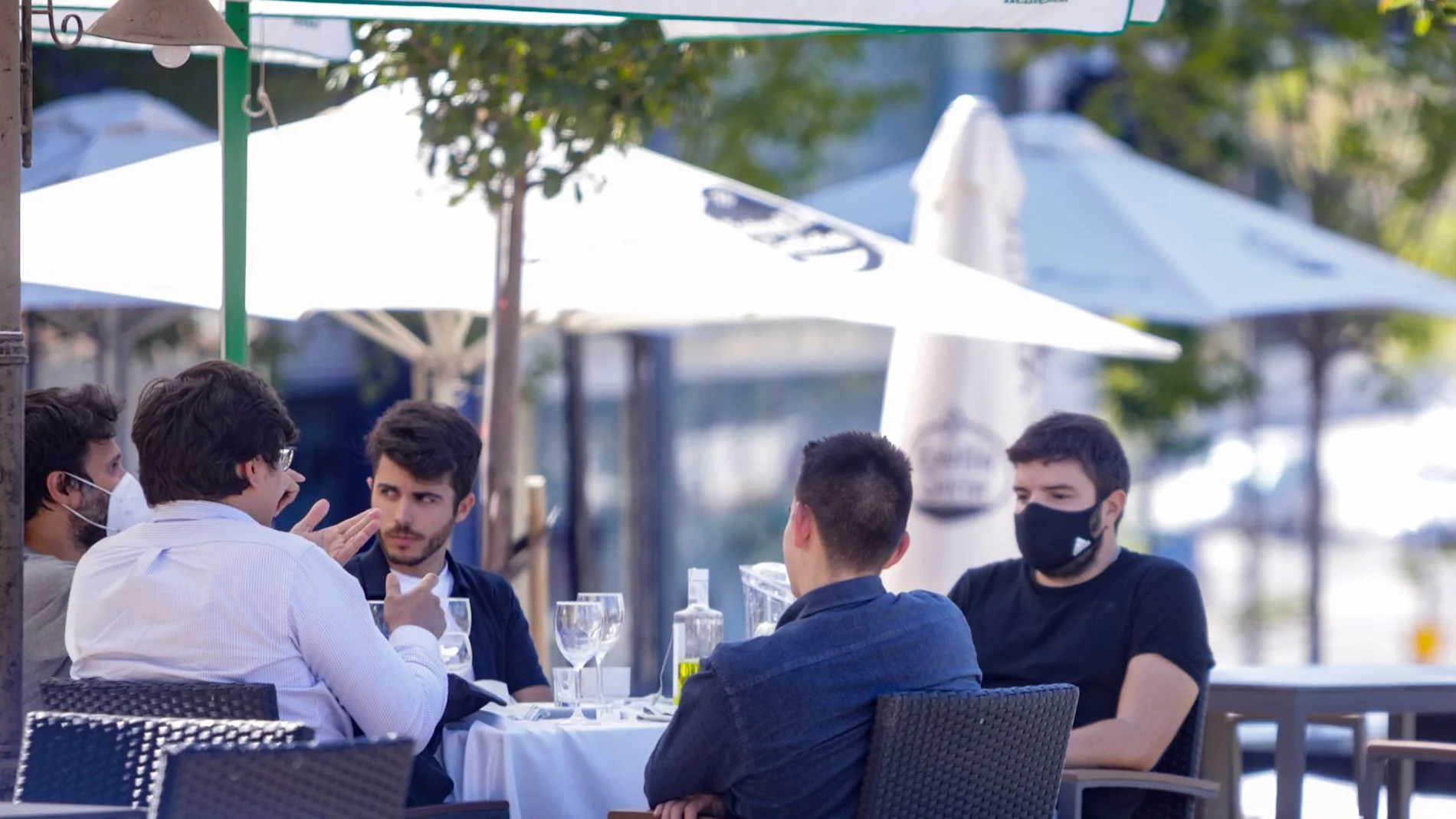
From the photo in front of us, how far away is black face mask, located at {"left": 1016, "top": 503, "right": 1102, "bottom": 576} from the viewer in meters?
4.68

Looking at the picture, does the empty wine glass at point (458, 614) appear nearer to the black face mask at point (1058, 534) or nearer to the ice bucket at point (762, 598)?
the ice bucket at point (762, 598)

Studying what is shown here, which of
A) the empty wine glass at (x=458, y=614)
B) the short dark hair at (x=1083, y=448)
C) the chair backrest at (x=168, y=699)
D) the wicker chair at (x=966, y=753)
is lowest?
the wicker chair at (x=966, y=753)

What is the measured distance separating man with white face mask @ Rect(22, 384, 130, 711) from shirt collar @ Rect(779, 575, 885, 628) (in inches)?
66.2

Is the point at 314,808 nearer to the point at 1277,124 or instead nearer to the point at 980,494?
the point at 980,494

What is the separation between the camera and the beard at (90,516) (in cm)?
413

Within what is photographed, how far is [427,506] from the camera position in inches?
185

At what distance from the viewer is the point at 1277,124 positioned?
13227 mm

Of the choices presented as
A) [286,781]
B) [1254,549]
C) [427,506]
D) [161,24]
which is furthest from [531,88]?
[1254,549]

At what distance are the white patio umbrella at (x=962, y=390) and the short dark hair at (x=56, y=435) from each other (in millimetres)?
3353

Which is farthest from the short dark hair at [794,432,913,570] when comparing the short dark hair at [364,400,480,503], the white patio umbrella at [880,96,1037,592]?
the white patio umbrella at [880,96,1037,592]

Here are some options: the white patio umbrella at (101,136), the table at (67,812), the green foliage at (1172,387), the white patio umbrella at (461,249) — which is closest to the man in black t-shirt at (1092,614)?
the white patio umbrella at (461,249)

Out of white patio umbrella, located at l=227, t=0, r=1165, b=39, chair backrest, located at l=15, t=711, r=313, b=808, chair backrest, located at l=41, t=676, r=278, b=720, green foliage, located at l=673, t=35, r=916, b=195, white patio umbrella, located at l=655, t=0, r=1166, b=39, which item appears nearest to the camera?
chair backrest, located at l=15, t=711, r=313, b=808

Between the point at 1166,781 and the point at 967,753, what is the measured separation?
1.07m

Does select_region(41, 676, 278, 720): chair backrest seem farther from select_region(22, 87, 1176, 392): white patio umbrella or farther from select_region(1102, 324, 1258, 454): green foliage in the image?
select_region(1102, 324, 1258, 454): green foliage
